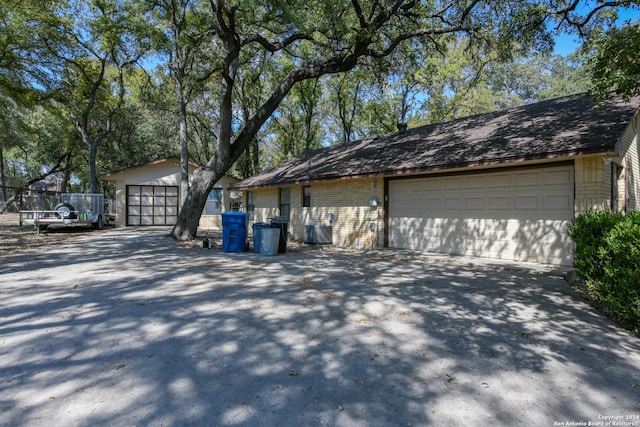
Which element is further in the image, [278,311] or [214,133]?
[214,133]

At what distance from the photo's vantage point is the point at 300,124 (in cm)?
2745

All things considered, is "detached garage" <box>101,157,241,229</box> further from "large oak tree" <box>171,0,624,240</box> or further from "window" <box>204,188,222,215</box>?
"large oak tree" <box>171,0,624,240</box>

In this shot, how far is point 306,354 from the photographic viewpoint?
3328mm

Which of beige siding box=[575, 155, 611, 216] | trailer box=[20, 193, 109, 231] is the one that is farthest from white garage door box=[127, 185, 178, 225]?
beige siding box=[575, 155, 611, 216]

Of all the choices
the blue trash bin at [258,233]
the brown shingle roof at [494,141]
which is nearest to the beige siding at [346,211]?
the brown shingle roof at [494,141]

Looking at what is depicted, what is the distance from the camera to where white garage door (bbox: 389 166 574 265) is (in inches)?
308

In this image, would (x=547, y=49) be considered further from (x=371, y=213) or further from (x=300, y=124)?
(x=300, y=124)

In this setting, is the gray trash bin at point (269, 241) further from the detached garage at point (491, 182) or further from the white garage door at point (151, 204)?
the white garage door at point (151, 204)

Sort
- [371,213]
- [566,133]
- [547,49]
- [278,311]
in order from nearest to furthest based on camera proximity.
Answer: [278,311]
[566,133]
[547,49]
[371,213]

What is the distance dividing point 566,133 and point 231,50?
952 cm

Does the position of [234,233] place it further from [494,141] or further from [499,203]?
[494,141]

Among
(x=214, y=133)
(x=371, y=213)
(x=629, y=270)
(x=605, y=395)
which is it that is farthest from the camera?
(x=214, y=133)

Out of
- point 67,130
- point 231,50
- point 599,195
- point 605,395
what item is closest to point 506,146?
point 599,195

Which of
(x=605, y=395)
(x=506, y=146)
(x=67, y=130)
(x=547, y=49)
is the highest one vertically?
(x=67, y=130)
